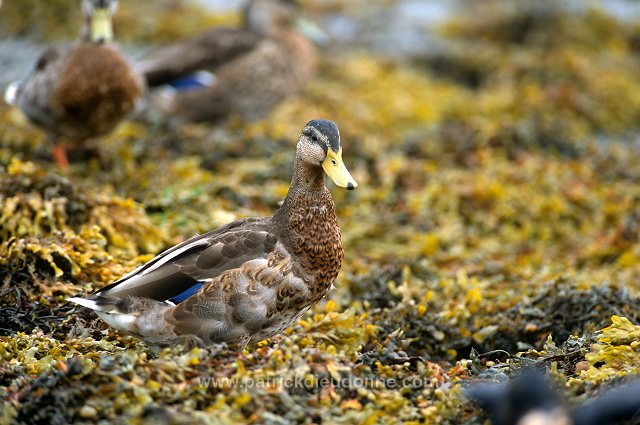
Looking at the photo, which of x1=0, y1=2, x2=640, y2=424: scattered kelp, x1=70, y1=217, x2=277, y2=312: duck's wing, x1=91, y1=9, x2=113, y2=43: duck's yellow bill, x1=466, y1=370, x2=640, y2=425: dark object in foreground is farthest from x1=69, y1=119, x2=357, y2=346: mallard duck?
x1=91, y1=9, x2=113, y2=43: duck's yellow bill

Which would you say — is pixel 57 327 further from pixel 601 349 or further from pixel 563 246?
pixel 563 246

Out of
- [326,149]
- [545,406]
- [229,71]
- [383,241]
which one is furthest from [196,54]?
[545,406]

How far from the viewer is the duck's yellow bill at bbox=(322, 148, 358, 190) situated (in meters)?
4.71

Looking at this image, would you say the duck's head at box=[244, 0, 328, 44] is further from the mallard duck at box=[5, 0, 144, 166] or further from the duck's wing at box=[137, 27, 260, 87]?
the mallard duck at box=[5, 0, 144, 166]

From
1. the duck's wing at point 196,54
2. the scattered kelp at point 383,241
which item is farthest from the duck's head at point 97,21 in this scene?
the duck's wing at point 196,54

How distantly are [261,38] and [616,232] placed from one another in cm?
495

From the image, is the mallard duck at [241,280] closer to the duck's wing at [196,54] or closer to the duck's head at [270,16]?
the duck's wing at [196,54]

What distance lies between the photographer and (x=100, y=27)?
26.1ft

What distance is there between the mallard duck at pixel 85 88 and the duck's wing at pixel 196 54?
5.90ft

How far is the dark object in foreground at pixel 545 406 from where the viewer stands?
3.38 m

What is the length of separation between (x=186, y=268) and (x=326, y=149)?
1001mm

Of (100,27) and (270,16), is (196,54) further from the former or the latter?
(100,27)

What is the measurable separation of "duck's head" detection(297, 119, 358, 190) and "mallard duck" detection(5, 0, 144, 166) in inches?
137

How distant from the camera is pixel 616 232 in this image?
7.88m
